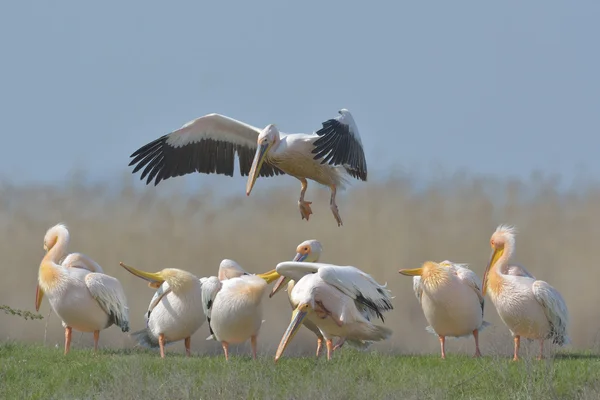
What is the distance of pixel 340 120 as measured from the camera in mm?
13094

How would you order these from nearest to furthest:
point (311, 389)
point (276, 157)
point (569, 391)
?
1. point (311, 389)
2. point (569, 391)
3. point (276, 157)

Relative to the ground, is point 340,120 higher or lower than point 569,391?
higher

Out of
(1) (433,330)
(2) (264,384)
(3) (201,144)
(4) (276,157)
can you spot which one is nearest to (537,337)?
(1) (433,330)

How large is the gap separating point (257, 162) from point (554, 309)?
443cm

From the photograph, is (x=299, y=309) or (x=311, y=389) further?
(x=299, y=309)

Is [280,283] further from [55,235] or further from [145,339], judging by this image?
[55,235]

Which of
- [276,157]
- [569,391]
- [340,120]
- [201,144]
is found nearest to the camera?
[569,391]

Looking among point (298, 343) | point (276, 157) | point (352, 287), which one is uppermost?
point (276, 157)

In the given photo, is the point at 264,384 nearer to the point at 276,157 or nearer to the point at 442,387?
the point at 442,387

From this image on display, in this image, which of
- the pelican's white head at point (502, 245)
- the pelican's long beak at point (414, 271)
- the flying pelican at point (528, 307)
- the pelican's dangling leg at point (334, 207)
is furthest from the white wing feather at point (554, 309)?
the pelican's dangling leg at point (334, 207)

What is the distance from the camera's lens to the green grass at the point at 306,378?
8.98m

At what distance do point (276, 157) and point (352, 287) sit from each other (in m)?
3.43

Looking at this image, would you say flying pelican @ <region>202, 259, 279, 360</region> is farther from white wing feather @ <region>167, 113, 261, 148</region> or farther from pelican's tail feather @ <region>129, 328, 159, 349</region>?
white wing feather @ <region>167, 113, 261, 148</region>

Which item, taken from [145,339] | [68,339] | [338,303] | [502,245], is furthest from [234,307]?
[502,245]
